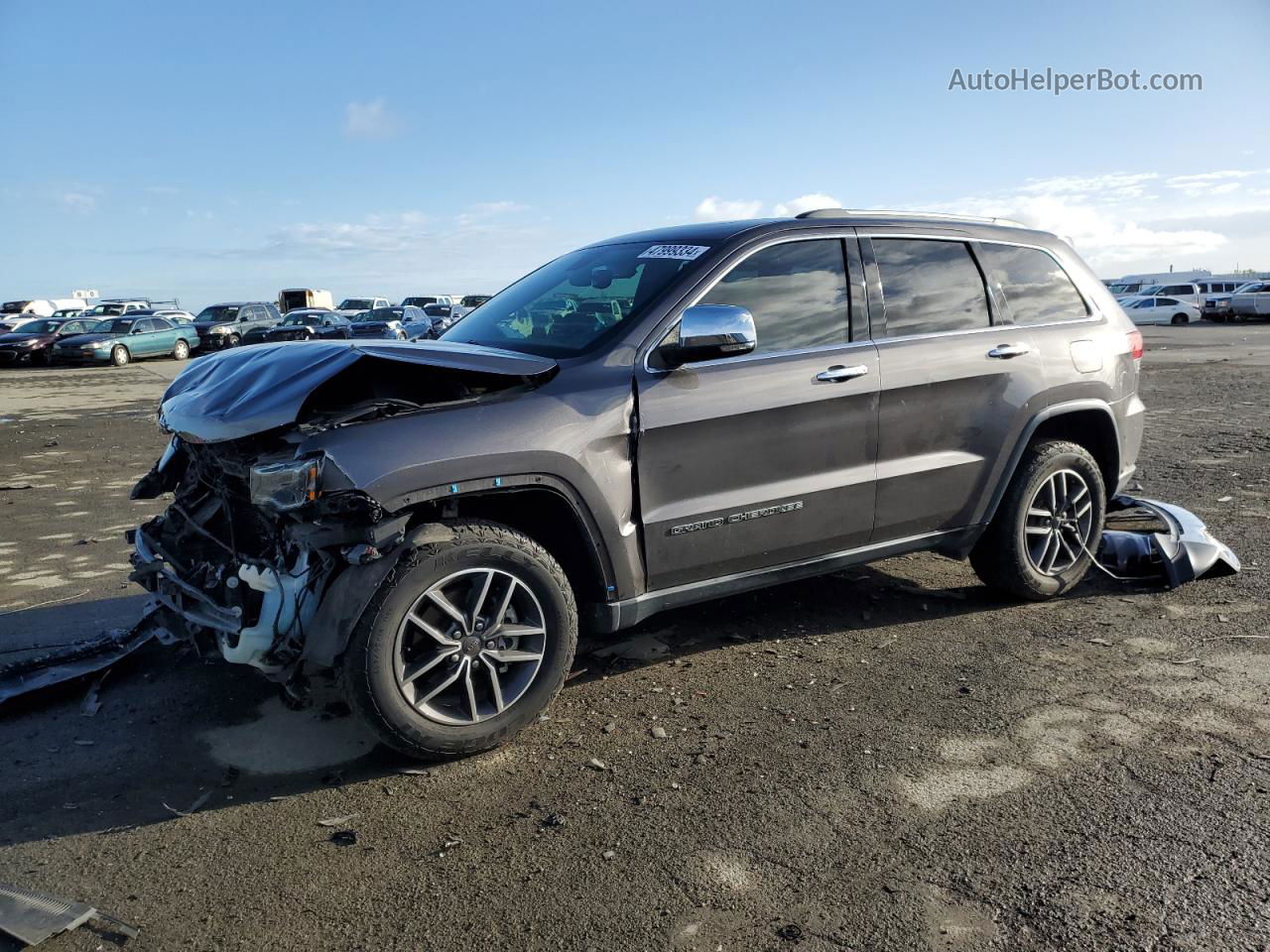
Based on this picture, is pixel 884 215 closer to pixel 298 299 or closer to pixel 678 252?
pixel 678 252

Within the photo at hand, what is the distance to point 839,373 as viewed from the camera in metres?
4.23

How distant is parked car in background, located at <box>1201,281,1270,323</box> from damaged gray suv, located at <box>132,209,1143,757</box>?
150 ft

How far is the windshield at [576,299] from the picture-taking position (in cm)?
406

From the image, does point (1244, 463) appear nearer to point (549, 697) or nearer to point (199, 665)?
point (549, 697)

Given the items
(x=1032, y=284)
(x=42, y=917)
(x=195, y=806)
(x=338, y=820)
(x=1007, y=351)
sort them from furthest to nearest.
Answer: (x=1032, y=284)
(x=1007, y=351)
(x=195, y=806)
(x=338, y=820)
(x=42, y=917)

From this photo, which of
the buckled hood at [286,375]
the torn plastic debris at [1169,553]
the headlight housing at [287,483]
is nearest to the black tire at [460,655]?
the headlight housing at [287,483]

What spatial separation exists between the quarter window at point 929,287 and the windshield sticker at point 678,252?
92 centimetres

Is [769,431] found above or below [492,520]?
above

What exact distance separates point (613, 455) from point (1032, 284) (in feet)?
9.02

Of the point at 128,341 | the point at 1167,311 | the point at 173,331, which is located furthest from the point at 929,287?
the point at 1167,311

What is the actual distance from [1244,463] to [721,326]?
24.0 feet

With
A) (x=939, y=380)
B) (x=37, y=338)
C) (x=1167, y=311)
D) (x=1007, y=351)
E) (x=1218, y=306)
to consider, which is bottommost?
(x=1167, y=311)

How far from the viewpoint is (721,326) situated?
145 inches

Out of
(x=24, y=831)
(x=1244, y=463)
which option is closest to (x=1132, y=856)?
(x=24, y=831)
